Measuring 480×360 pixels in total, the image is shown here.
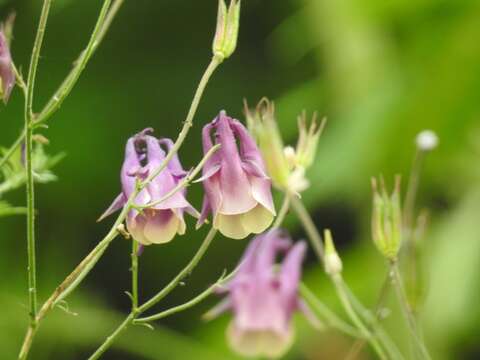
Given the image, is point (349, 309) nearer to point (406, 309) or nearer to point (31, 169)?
point (406, 309)

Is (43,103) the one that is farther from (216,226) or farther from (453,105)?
(216,226)

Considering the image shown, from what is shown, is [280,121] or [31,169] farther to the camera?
[280,121]

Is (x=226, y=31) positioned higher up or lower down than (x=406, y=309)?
higher up

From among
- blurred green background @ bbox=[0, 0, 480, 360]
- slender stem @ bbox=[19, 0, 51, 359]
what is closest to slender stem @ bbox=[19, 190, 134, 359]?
slender stem @ bbox=[19, 0, 51, 359]

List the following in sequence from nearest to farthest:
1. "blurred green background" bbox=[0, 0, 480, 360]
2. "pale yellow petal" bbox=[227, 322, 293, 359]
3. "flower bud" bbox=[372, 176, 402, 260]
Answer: "pale yellow petal" bbox=[227, 322, 293, 359] < "flower bud" bbox=[372, 176, 402, 260] < "blurred green background" bbox=[0, 0, 480, 360]

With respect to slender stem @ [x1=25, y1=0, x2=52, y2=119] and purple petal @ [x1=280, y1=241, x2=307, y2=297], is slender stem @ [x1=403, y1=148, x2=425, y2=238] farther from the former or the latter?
slender stem @ [x1=25, y1=0, x2=52, y2=119]

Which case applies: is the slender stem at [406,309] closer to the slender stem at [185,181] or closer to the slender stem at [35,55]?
the slender stem at [185,181]

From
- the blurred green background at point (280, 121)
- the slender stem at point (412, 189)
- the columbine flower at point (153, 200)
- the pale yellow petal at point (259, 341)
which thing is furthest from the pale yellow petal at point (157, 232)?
the blurred green background at point (280, 121)

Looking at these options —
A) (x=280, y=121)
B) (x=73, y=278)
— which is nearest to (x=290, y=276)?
(x=73, y=278)
